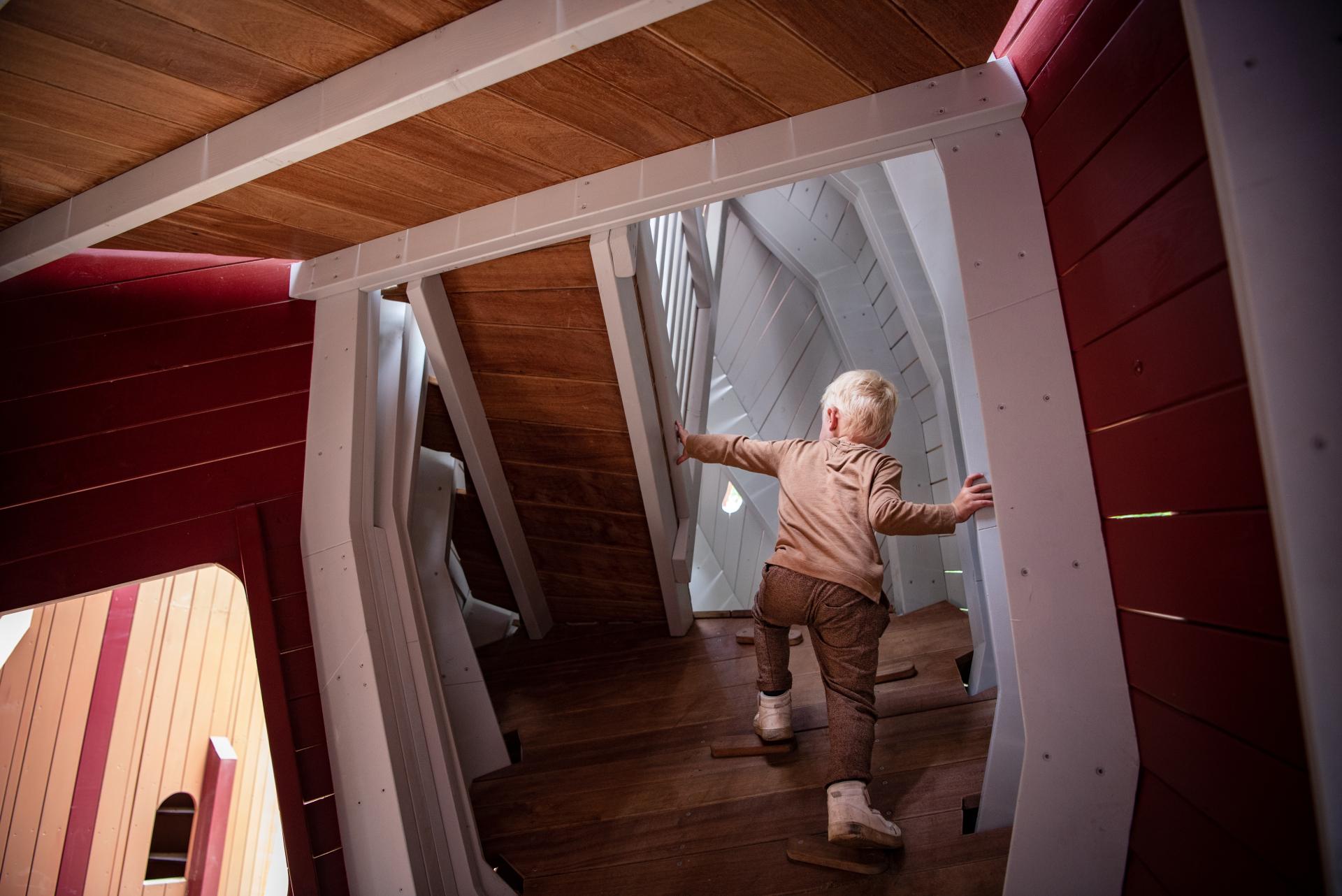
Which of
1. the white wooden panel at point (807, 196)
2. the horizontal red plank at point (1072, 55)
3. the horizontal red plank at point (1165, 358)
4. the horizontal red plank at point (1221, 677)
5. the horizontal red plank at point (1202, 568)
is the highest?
the white wooden panel at point (807, 196)

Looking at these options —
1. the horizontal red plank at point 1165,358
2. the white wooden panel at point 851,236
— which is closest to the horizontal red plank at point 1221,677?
the horizontal red plank at point 1165,358

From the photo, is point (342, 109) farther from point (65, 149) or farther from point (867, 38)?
point (867, 38)

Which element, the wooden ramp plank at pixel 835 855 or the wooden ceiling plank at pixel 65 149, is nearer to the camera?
the wooden ceiling plank at pixel 65 149

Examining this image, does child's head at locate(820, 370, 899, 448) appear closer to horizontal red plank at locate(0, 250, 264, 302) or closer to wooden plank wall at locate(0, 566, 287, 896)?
→ horizontal red plank at locate(0, 250, 264, 302)

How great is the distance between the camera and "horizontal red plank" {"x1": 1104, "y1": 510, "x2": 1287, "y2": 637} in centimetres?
96

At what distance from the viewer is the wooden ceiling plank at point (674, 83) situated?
4.74ft

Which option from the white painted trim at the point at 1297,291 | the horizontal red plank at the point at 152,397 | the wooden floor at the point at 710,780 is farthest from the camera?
the horizontal red plank at the point at 152,397

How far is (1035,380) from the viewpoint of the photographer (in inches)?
54.9

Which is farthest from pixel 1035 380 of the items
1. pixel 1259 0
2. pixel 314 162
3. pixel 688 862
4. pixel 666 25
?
pixel 314 162

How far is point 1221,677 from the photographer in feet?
3.45

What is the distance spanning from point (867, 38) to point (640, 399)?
4.30 feet

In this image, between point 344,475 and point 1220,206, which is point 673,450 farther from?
point 1220,206

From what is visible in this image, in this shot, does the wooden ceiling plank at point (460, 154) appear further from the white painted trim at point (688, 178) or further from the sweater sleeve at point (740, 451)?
the sweater sleeve at point (740, 451)

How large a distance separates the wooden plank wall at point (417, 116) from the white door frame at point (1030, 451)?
9 centimetres
